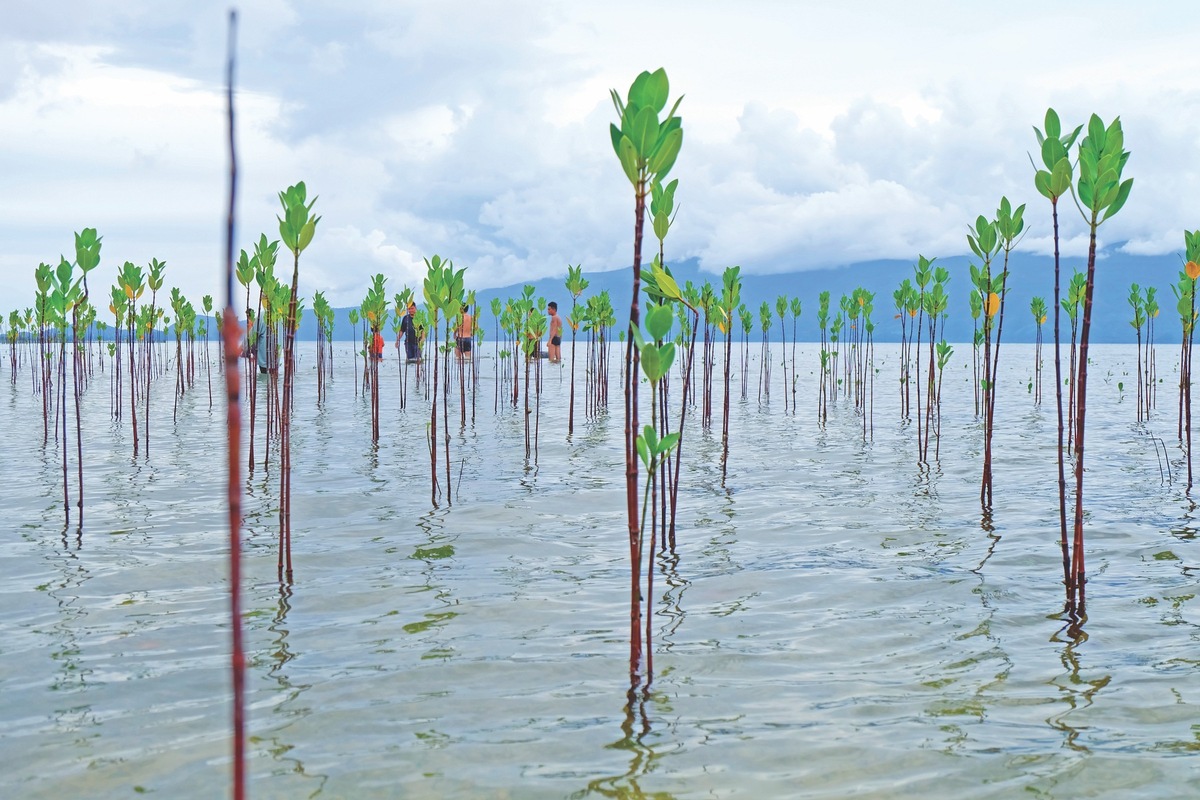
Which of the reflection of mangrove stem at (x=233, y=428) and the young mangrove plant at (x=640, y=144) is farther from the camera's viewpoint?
the young mangrove plant at (x=640, y=144)

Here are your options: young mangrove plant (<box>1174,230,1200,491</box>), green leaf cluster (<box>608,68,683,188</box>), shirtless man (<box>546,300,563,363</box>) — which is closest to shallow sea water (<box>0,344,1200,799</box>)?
young mangrove plant (<box>1174,230,1200,491</box>)

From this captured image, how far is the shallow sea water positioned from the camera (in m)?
2.96

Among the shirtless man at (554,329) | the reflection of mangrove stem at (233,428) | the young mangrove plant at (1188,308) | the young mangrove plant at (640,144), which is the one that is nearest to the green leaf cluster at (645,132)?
the young mangrove plant at (640,144)

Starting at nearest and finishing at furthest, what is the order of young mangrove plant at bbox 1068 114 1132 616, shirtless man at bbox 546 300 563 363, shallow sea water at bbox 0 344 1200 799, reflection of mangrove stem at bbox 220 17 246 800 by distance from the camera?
reflection of mangrove stem at bbox 220 17 246 800 → shallow sea water at bbox 0 344 1200 799 → young mangrove plant at bbox 1068 114 1132 616 → shirtless man at bbox 546 300 563 363

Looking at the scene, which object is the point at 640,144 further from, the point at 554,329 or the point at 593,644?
the point at 554,329

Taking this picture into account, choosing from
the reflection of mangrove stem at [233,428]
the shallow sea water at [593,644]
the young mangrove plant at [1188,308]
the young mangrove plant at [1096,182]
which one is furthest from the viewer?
the young mangrove plant at [1188,308]

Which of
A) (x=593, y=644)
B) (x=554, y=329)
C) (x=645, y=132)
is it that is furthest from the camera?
(x=554, y=329)

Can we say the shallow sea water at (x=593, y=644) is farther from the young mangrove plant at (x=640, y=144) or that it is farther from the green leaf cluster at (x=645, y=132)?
the green leaf cluster at (x=645, y=132)

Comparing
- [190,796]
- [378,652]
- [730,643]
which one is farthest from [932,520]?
[190,796]

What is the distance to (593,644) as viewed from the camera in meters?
4.11

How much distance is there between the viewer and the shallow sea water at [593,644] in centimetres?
296

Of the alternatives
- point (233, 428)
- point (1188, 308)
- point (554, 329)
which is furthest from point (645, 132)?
point (554, 329)

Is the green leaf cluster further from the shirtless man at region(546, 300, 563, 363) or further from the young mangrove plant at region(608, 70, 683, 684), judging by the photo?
the shirtless man at region(546, 300, 563, 363)

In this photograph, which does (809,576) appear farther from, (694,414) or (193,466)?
(694,414)
